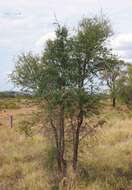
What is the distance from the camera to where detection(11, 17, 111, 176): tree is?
14.1m

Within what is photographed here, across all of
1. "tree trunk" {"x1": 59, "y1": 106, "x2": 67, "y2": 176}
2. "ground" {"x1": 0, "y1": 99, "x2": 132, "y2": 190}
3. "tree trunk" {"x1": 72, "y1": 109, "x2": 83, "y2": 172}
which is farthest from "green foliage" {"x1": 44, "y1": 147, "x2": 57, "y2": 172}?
"tree trunk" {"x1": 72, "y1": 109, "x2": 83, "y2": 172}

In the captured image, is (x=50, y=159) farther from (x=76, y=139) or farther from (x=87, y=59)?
(x=87, y=59)

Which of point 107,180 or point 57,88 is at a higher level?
point 57,88

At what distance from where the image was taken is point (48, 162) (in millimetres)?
16047

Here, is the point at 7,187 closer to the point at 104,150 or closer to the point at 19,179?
the point at 19,179

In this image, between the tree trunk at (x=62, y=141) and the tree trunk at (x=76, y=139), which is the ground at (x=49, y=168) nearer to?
the tree trunk at (x=76, y=139)

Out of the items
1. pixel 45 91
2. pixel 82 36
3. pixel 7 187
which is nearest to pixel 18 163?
pixel 7 187

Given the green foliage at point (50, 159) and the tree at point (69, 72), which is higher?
the tree at point (69, 72)

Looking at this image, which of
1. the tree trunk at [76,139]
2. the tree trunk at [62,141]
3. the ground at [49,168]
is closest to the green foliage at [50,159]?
the ground at [49,168]

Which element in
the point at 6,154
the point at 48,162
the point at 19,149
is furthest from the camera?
the point at 19,149

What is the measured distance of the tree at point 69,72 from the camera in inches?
555

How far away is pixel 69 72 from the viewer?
46.1 feet

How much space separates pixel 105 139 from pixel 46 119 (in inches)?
315

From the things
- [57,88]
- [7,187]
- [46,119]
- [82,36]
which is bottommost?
[7,187]
